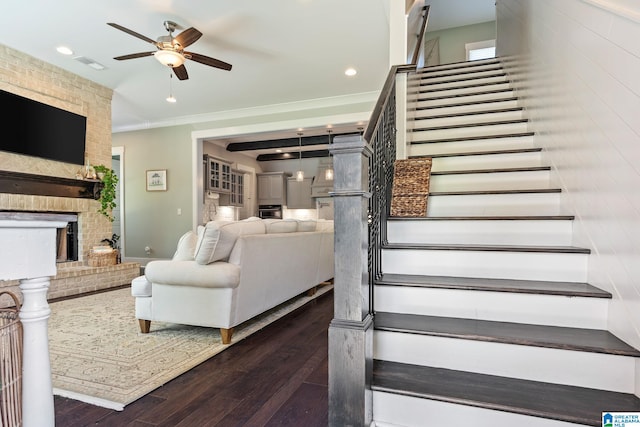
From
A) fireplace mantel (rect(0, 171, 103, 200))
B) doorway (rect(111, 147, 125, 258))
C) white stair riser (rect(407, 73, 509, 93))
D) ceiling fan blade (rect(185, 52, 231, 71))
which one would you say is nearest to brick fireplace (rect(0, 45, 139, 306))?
fireplace mantel (rect(0, 171, 103, 200))

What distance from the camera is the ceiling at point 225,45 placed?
3504mm

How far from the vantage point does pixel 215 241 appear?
2422mm

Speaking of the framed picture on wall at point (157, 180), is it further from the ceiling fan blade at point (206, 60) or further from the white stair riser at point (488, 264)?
the white stair riser at point (488, 264)

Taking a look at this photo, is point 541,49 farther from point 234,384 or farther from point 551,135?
point 234,384

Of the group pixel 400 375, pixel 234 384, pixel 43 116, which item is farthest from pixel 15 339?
pixel 43 116

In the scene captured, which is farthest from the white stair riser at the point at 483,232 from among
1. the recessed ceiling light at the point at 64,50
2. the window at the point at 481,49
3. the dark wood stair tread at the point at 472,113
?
the window at the point at 481,49

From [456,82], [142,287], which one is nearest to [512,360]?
[142,287]

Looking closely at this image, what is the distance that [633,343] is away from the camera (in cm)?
132

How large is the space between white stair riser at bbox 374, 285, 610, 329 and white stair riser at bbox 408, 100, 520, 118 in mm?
2304

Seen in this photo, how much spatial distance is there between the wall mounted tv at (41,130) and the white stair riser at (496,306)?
500 centimetres

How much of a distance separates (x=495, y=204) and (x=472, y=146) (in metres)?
0.94

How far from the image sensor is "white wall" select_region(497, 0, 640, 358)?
4.36 ft

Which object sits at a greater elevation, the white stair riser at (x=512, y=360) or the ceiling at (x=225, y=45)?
the ceiling at (x=225, y=45)

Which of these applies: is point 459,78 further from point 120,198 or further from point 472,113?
point 120,198
